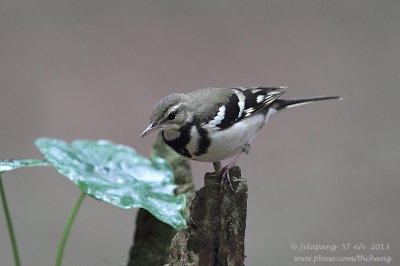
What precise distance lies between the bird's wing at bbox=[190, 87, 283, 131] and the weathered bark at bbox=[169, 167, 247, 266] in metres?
0.50

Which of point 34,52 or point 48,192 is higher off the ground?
point 34,52

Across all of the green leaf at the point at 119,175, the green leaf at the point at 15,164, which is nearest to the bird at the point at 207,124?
the green leaf at the point at 119,175

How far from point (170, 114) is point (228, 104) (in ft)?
1.43

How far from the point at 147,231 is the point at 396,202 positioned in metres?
3.83

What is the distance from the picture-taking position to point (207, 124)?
2.81 meters

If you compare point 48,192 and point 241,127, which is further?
point 48,192

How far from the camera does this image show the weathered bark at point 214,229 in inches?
89.4

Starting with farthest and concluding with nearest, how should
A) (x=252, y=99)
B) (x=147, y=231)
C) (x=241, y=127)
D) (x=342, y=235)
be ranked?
(x=342, y=235) < (x=147, y=231) < (x=252, y=99) < (x=241, y=127)

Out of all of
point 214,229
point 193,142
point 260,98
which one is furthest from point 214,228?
point 260,98

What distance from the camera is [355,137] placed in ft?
23.1

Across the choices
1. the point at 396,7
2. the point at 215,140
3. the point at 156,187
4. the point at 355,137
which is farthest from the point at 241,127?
the point at 396,7

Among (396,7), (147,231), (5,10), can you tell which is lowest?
(147,231)

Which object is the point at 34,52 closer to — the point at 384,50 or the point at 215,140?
the point at 384,50

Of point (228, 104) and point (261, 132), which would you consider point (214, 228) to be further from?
point (261, 132)
